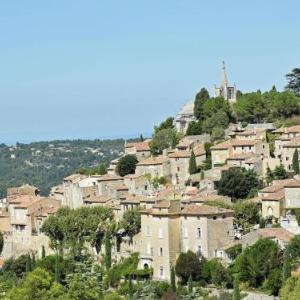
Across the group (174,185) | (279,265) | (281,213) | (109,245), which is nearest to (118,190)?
(174,185)

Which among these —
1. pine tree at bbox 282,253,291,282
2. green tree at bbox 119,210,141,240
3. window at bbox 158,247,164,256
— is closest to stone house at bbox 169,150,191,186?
green tree at bbox 119,210,141,240

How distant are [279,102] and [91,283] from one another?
32.0 metres

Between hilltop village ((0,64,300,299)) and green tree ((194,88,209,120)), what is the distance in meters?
0.11

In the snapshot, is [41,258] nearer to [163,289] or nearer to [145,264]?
[145,264]

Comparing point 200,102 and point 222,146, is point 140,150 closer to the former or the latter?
point 200,102

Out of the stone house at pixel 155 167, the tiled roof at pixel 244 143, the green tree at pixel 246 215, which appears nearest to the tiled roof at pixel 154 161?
the stone house at pixel 155 167

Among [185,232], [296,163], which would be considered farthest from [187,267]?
[296,163]

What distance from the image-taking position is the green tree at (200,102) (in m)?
82.5

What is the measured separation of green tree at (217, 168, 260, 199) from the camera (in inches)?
2368

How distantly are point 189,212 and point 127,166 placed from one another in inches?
852

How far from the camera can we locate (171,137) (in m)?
79.3

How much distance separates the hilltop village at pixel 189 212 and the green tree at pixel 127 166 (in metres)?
0.08

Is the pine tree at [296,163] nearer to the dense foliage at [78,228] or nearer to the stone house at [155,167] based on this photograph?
the stone house at [155,167]

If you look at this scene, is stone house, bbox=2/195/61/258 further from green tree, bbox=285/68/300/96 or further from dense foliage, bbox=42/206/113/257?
green tree, bbox=285/68/300/96
